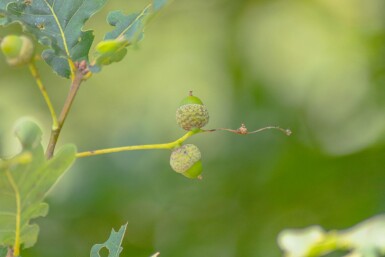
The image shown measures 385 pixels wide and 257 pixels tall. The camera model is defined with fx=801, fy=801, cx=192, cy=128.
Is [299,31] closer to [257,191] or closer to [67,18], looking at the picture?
[257,191]

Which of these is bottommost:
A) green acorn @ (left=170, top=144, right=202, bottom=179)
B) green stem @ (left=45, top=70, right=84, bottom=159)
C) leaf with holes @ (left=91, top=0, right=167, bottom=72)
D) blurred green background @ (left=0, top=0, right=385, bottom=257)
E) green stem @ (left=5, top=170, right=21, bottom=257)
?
green stem @ (left=5, top=170, right=21, bottom=257)

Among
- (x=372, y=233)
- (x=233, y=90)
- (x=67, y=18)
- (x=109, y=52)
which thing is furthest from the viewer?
(x=233, y=90)

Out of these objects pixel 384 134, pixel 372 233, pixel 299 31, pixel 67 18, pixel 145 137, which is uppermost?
pixel 299 31

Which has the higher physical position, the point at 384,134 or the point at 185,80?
the point at 185,80

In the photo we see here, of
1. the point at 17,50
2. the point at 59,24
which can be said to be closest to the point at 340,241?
the point at 17,50

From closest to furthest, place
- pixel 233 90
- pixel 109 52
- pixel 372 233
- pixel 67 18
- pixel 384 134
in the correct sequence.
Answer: pixel 372 233
pixel 109 52
pixel 67 18
pixel 384 134
pixel 233 90

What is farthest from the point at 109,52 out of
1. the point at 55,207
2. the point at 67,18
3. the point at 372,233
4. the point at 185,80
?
the point at 185,80

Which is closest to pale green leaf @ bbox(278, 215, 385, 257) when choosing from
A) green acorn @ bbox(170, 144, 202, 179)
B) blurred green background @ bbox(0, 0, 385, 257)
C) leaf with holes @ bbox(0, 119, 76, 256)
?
leaf with holes @ bbox(0, 119, 76, 256)

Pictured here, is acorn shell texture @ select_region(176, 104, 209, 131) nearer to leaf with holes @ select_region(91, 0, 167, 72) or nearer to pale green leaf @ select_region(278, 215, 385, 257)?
leaf with holes @ select_region(91, 0, 167, 72)
